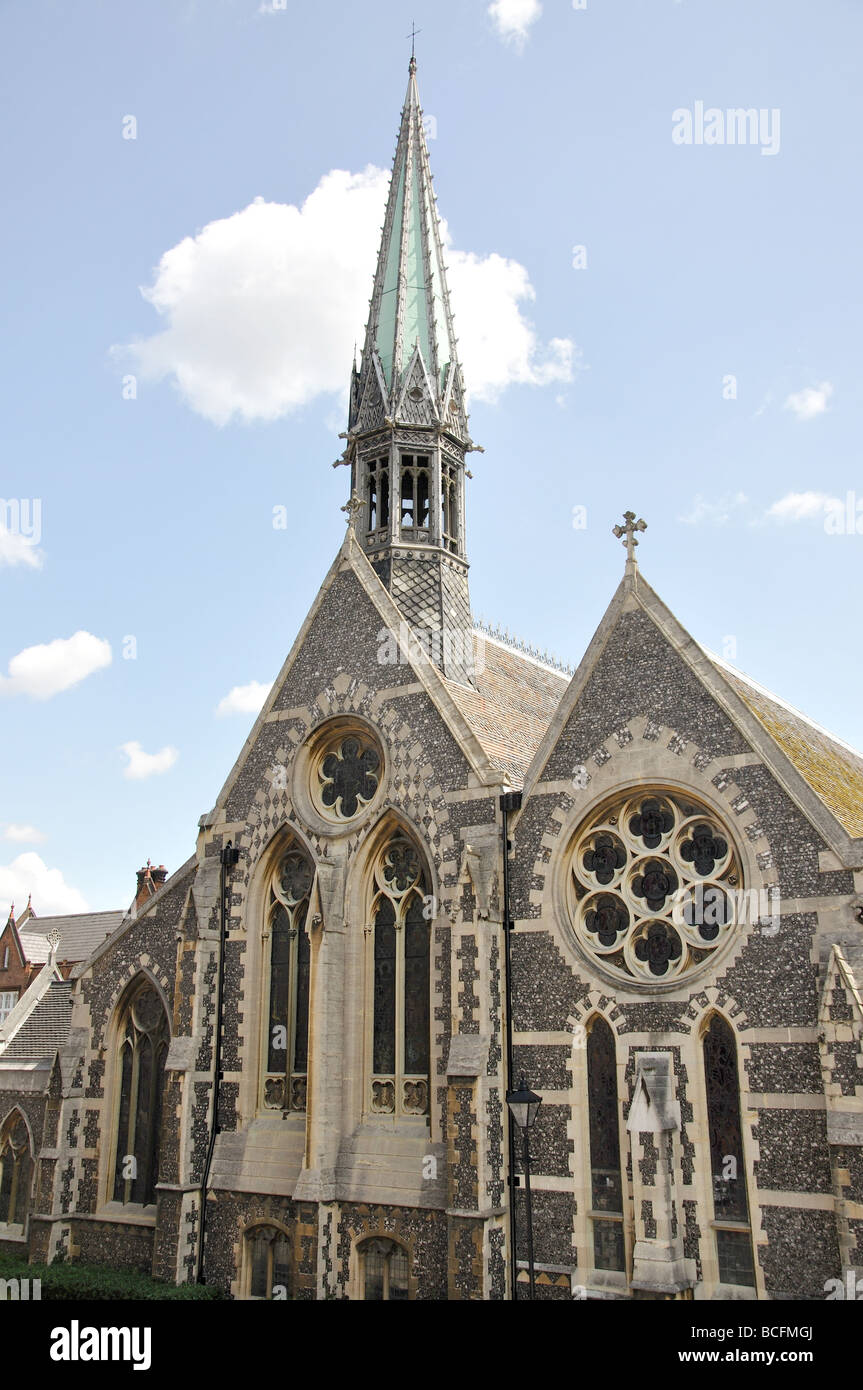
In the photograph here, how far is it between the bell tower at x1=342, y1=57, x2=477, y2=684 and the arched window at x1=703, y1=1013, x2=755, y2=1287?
34.5 feet

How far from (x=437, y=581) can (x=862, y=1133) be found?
48.8 feet

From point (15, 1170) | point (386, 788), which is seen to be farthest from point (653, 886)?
point (15, 1170)

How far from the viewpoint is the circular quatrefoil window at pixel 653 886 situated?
17.0 meters

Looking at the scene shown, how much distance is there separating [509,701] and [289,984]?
8109 millimetres

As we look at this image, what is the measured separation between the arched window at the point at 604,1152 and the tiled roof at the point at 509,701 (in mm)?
5030

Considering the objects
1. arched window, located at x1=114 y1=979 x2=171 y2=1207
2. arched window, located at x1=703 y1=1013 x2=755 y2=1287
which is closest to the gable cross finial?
arched window, located at x1=114 y1=979 x2=171 y2=1207

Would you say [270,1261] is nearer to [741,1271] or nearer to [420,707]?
[741,1271]

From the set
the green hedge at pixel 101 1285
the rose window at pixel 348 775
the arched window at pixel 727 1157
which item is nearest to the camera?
the arched window at pixel 727 1157

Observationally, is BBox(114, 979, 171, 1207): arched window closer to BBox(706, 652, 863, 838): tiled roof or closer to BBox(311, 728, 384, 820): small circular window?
BBox(311, 728, 384, 820): small circular window

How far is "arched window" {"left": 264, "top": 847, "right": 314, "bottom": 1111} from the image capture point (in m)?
21.0

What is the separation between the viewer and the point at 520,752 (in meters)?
22.8

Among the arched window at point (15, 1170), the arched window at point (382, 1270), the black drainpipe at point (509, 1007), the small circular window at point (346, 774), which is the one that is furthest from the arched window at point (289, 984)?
the arched window at point (15, 1170)

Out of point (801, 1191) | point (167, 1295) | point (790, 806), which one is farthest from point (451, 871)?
point (167, 1295)

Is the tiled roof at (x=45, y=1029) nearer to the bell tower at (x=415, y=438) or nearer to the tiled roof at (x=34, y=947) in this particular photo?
the bell tower at (x=415, y=438)
